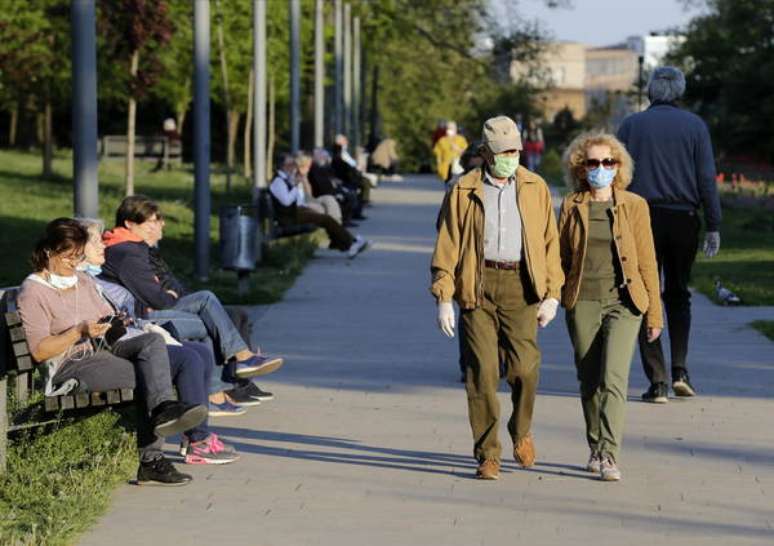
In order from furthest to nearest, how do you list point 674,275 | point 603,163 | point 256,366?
point 674,275 → point 256,366 → point 603,163

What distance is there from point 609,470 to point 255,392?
3.14 m

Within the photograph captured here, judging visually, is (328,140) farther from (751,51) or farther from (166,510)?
(166,510)

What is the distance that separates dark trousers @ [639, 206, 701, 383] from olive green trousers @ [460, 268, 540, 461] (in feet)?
8.24

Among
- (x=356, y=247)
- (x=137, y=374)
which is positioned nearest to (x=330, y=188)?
(x=356, y=247)

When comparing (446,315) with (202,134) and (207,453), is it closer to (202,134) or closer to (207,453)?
(207,453)

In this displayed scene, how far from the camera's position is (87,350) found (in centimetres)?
889

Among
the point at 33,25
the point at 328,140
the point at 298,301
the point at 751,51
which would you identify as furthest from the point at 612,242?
the point at 751,51

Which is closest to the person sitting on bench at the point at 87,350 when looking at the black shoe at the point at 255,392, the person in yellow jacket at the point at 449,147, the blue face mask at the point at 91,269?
the blue face mask at the point at 91,269

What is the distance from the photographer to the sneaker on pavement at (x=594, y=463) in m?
8.88

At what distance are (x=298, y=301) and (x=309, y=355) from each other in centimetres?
408

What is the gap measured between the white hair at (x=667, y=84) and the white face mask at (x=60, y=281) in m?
4.13

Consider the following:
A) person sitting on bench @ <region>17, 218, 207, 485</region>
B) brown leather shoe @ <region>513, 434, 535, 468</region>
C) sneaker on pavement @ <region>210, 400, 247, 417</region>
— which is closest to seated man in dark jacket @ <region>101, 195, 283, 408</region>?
sneaker on pavement @ <region>210, 400, 247, 417</region>

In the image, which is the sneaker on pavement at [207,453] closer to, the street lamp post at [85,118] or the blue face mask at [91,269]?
the blue face mask at [91,269]

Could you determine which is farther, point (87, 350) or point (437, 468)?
point (437, 468)
